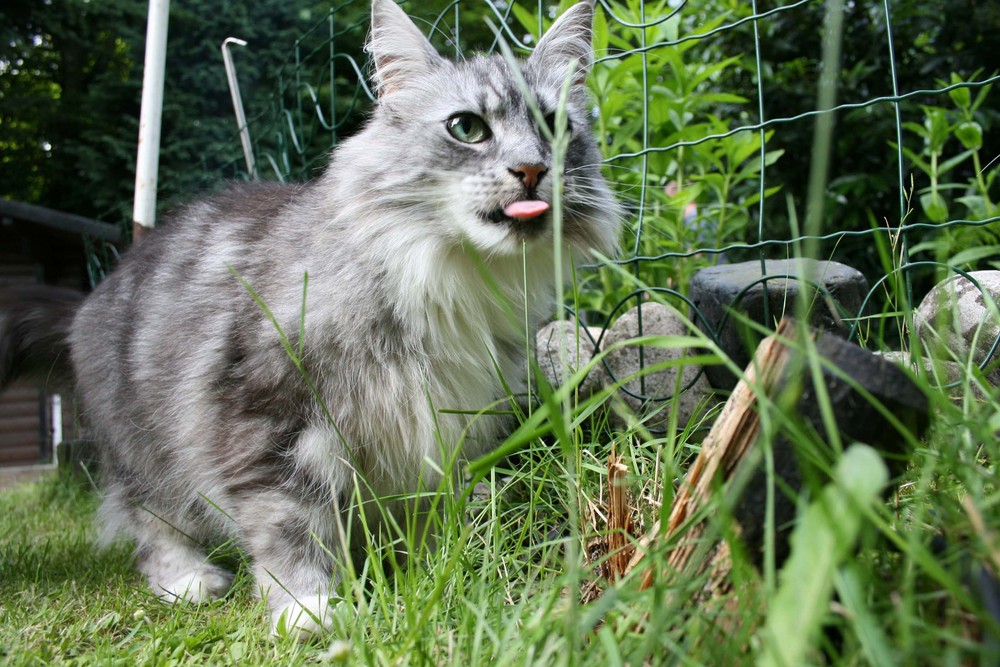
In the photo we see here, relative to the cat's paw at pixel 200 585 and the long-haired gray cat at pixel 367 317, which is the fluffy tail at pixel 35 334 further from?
the cat's paw at pixel 200 585

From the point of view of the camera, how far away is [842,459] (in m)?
0.75

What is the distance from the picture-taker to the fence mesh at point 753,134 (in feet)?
9.16

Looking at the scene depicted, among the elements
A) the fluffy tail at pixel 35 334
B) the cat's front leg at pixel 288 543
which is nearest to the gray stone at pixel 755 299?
the cat's front leg at pixel 288 543

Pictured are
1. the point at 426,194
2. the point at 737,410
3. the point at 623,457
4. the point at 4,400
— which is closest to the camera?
the point at 737,410


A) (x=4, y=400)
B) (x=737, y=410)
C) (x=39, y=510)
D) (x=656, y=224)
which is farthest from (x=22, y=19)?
(x=737, y=410)

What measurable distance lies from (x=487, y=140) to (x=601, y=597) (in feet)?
4.21

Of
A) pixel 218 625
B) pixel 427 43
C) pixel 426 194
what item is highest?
pixel 427 43

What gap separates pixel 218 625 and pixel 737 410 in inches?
53.4

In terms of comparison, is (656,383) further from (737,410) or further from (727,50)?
(727,50)

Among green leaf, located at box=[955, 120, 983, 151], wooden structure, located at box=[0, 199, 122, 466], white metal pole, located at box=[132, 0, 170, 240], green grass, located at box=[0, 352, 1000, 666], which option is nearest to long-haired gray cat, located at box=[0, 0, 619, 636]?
green grass, located at box=[0, 352, 1000, 666]

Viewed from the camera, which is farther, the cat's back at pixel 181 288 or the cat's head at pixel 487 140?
the cat's back at pixel 181 288

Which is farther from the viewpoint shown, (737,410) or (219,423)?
(219,423)

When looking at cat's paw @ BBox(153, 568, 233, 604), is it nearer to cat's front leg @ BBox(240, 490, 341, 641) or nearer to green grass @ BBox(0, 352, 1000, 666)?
green grass @ BBox(0, 352, 1000, 666)

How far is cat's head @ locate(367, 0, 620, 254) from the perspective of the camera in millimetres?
1892
